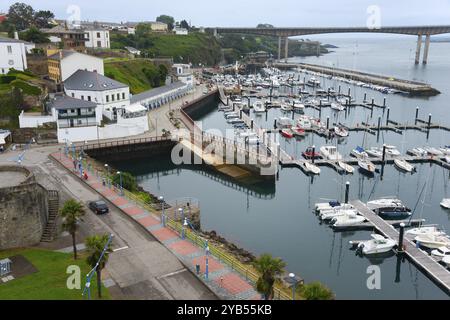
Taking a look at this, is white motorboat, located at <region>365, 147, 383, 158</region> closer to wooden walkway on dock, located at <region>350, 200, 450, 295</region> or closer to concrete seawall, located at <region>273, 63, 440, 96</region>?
wooden walkway on dock, located at <region>350, 200, 450, 295</region>

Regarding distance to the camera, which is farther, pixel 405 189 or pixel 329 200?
pixel 405 189

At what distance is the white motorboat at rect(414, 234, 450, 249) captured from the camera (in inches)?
1634

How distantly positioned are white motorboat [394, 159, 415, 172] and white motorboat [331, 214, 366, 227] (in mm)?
22909

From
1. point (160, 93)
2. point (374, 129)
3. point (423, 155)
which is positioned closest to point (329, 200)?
point (423, 155)

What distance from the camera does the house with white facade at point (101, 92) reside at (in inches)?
3014

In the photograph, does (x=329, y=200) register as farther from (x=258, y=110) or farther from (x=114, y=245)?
(x=258, y=110)

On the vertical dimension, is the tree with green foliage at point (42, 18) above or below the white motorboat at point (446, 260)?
above

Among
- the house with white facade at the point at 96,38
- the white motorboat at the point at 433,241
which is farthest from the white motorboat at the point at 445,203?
the house with white facade at the point at 96,38

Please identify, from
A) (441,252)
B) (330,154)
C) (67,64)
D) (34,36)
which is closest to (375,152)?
(330,154)

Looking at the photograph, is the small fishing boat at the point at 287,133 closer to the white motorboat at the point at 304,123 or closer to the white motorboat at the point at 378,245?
the white motorboat at the point at 304,123

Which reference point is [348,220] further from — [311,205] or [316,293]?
[316,293]

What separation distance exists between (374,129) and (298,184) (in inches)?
1494

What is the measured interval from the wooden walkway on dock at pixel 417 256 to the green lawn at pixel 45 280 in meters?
27.1

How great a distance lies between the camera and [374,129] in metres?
91.2
